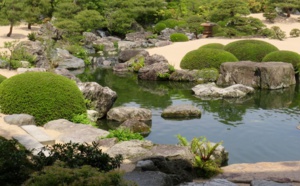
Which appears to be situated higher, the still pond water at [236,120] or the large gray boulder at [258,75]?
the large gray boulder at [258,75]

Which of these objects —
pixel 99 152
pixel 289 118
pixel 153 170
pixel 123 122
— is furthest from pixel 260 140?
pixel 99 152

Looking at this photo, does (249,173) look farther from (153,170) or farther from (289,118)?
(289,118)

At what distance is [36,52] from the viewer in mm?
20859

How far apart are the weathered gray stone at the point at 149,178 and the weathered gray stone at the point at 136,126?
188 inches

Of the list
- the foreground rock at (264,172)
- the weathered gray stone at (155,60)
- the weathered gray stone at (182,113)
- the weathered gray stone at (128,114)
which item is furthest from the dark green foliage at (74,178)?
the weathered gray stone at (155,60)

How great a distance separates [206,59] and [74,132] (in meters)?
12.5

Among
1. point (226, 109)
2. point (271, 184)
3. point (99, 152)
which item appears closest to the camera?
point (99, 152)

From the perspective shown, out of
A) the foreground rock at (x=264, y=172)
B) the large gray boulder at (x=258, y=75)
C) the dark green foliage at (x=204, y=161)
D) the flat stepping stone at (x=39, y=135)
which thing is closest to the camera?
the foreground rock at (x=264, y=172)

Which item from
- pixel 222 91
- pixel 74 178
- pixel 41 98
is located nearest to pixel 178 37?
pixel 222 91

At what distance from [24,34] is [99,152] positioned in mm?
30315

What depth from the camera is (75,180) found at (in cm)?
472

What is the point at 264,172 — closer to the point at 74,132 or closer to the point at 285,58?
the point at 74,132

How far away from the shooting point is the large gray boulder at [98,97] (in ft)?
42.9

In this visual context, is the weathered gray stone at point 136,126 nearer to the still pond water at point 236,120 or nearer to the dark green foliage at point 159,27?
the still pond water at point 236,120
